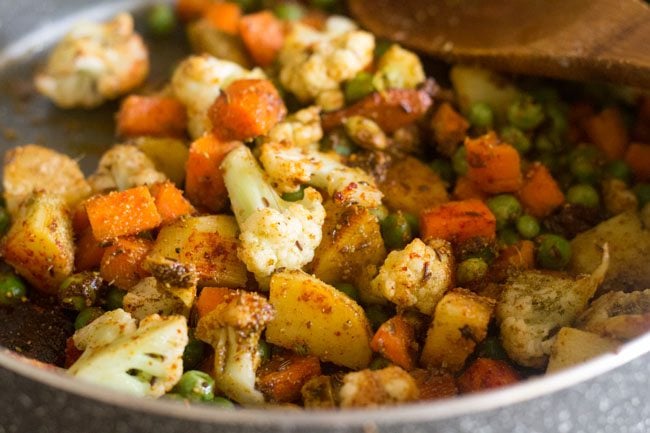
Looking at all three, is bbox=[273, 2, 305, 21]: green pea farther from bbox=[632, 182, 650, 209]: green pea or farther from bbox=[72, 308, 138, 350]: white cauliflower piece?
bbox=[72, 308, 138, 350]: white cauliflower piece

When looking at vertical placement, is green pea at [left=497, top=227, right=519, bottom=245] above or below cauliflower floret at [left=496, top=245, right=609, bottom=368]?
below

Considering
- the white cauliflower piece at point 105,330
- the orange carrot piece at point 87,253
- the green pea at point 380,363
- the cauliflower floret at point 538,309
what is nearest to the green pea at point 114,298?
the orange carrot piece at point 87,253

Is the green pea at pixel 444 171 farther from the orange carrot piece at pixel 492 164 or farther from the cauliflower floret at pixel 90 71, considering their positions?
the cauliflower floret at pixel 90 71

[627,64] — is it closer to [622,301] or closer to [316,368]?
[622,301]

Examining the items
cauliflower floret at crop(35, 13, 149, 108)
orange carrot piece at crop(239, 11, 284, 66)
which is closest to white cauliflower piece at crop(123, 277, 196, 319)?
cauliflower floret at crop(35, 13, 149, 108)

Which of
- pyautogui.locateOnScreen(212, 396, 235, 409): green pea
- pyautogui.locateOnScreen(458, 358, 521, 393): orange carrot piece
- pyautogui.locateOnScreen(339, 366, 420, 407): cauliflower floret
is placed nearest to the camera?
pyautogui.locateOnScreen(339, 366, 420, 407): cauliflower floret

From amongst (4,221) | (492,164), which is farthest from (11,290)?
(492,164)

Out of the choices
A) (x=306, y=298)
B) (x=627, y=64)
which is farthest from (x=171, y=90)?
(x=627, y=64)
